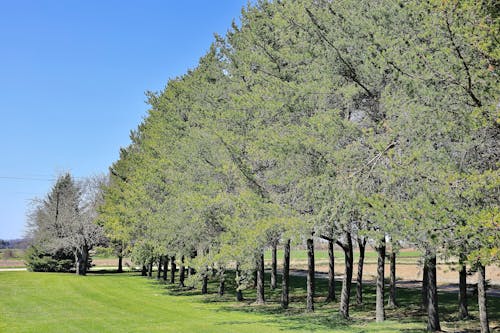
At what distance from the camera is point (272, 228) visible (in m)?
16.4

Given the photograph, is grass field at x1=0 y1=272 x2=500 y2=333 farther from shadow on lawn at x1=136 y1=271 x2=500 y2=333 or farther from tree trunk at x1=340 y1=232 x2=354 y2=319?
tree trunk at x1=340 y1=232 x2=354 y2=319

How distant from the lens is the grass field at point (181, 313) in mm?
17406

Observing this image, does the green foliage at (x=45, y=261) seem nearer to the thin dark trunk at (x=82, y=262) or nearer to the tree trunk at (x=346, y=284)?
the thin dark trunk at (x=82, y=262)

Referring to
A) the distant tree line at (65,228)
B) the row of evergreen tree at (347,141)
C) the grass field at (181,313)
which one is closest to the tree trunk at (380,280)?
the row of evergreen tree at (347,141)

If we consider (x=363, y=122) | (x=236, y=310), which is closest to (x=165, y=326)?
(x=236, y=310)

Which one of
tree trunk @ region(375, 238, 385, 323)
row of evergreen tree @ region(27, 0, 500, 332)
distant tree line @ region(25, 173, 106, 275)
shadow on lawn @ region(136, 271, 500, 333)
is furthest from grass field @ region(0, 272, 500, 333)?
distant tree line @ region(25, 173, 106, 275)

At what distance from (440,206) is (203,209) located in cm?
1406

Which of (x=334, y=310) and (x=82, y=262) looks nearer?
(x=334, y=310)

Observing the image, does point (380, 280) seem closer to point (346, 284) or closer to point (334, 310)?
point (346, 284)

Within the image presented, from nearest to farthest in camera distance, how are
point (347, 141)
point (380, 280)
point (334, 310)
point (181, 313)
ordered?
point (347, 141), point (380, 280), point (181, 313), point (334, 310)

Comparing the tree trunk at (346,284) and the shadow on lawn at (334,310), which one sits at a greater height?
the tree trunk at (346,284)

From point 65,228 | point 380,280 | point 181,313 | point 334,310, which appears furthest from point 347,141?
point 65,228

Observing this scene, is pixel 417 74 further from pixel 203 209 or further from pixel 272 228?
pixel 203 209

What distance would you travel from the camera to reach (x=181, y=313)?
2205cm
